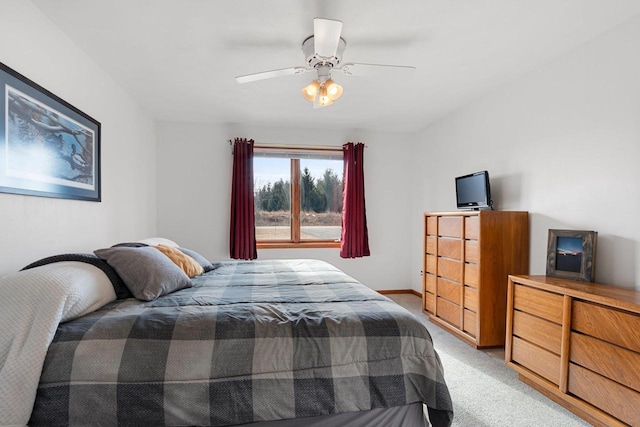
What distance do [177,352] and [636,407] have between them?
2159 mm

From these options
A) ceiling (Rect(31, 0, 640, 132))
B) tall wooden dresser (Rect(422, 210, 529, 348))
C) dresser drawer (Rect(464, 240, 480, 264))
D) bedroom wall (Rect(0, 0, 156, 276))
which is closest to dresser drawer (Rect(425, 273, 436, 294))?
tall wooden dresser (Rect(422, 210, 529, 348))

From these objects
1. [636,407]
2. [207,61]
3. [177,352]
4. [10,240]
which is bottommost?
[636,407]

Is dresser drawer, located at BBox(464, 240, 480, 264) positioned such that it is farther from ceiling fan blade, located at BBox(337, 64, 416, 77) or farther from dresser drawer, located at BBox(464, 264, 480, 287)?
ceiling fan blade, located at BBox(337, 64, 416, 77)

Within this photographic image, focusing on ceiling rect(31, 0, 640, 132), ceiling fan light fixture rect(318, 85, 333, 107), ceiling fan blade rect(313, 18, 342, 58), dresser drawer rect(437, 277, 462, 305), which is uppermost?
ceiling rect(31, 0, 640, 132)

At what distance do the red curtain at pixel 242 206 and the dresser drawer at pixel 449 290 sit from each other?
236 cm

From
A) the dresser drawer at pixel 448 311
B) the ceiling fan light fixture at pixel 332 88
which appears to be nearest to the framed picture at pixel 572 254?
the dresser drawer at pixel 448 311

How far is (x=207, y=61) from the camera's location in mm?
2520

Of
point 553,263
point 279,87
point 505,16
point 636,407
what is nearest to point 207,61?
point 279,87

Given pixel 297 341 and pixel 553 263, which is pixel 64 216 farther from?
pixel 553 263

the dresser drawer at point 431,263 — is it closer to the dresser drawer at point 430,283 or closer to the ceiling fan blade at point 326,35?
the dresser drawer at point 430,283

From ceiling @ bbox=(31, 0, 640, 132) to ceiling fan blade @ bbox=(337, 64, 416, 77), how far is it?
0.20 meters

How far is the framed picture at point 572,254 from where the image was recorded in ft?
6.88

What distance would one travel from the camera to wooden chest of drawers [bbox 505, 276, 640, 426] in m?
1.58

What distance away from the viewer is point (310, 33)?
212 cm
